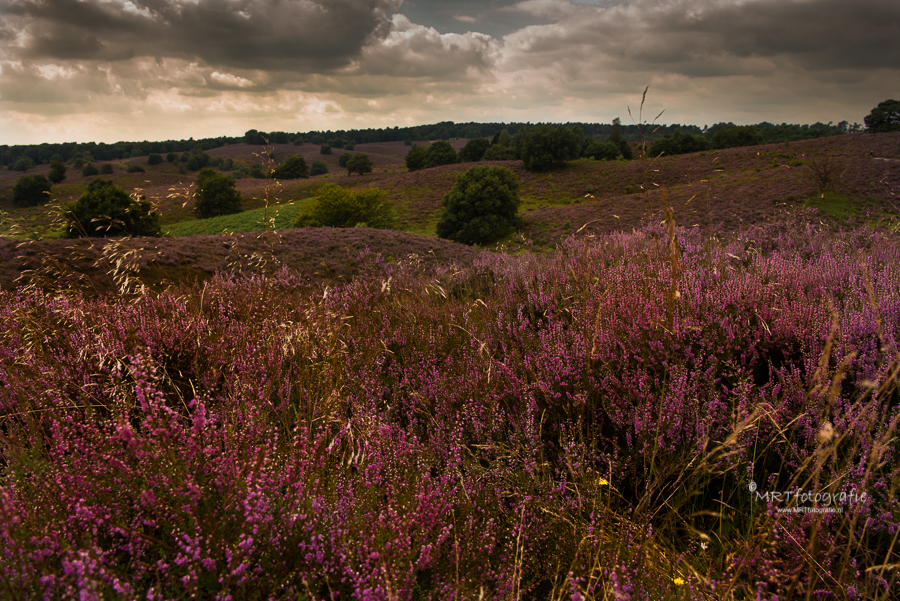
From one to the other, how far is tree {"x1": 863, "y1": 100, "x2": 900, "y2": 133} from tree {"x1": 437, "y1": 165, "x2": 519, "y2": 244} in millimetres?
45627

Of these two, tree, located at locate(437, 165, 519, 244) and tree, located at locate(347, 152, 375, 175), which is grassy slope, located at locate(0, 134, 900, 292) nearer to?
tree, located at locate(437, 165, 519, 244)

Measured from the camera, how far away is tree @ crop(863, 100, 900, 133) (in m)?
44.6

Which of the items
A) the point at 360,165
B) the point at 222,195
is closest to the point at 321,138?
the point at 360,165

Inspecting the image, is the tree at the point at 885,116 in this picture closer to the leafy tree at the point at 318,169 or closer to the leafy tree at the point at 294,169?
the leafy tree at the point at 294,169

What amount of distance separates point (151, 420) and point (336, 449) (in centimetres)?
76

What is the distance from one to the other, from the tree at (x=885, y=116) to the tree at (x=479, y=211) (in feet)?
150

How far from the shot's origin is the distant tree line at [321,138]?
305 ft

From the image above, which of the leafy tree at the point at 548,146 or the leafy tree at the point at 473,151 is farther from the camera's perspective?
the leafy tree at the point at 473,151

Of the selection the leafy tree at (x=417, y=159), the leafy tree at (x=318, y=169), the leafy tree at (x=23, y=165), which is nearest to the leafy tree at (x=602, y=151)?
the leafy tree at (x=417, y=159)

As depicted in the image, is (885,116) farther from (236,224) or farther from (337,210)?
(236,224)

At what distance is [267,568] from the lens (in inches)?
51.6

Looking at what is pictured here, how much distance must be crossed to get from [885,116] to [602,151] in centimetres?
2932

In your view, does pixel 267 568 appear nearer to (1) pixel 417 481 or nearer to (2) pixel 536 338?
(1) pixel 417 481

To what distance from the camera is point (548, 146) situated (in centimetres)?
4775
